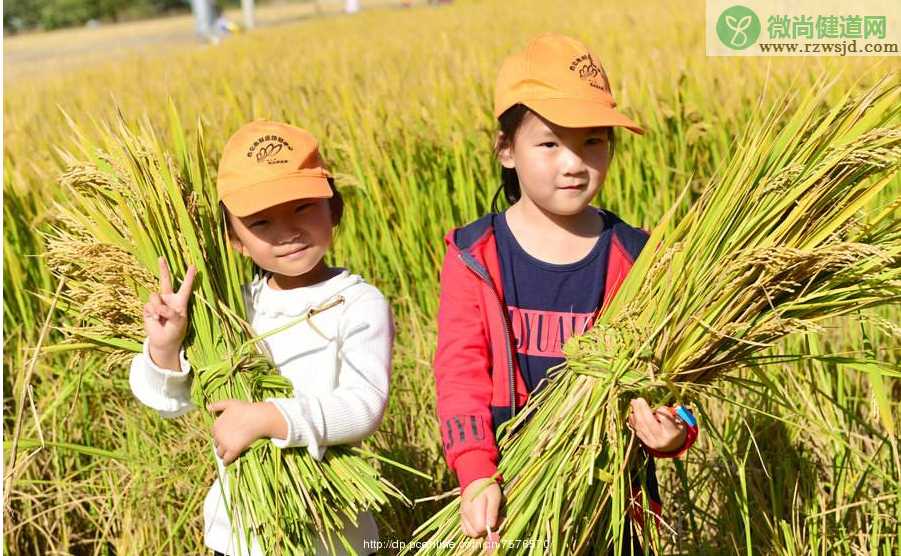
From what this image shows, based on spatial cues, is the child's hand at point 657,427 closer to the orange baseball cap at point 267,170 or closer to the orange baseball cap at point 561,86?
the orange baseball cap at point 561,86

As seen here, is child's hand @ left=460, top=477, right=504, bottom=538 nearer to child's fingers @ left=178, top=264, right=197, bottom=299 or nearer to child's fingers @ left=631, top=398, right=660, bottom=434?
child's fingers @ left=631, top=398, right=660, bottom=434

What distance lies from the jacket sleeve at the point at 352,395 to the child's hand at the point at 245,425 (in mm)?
14

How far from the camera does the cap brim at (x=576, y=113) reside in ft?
4.99

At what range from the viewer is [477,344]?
1.58 meters

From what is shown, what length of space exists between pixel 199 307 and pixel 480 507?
1.78ft

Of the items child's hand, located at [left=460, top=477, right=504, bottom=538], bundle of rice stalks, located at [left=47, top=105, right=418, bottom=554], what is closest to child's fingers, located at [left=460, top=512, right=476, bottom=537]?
child's hand, located at [left=460, top=477, right=504, bottom=538]

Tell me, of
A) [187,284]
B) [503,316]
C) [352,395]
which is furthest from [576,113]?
[187,284]

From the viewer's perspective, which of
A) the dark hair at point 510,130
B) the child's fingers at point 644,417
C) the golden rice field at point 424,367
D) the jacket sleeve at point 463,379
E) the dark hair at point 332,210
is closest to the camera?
the child's fingers at point 644,417

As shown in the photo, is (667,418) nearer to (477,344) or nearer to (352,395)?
(477,344)

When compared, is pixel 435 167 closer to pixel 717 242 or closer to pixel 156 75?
pixel 717 242

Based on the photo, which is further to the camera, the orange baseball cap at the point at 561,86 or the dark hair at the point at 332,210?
the dark hair at the point at 332,210

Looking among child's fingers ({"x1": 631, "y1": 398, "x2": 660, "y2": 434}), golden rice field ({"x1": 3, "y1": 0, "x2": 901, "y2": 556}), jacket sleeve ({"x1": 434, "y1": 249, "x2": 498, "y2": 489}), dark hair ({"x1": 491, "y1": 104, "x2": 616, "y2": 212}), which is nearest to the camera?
child's fingers ({"x1": 631, "y1": 398, "x2": 660, "y2": 434})

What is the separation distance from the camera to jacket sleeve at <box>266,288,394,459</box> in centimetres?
152

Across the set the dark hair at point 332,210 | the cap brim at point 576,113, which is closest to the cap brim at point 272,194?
the dark hair at point 332,210
